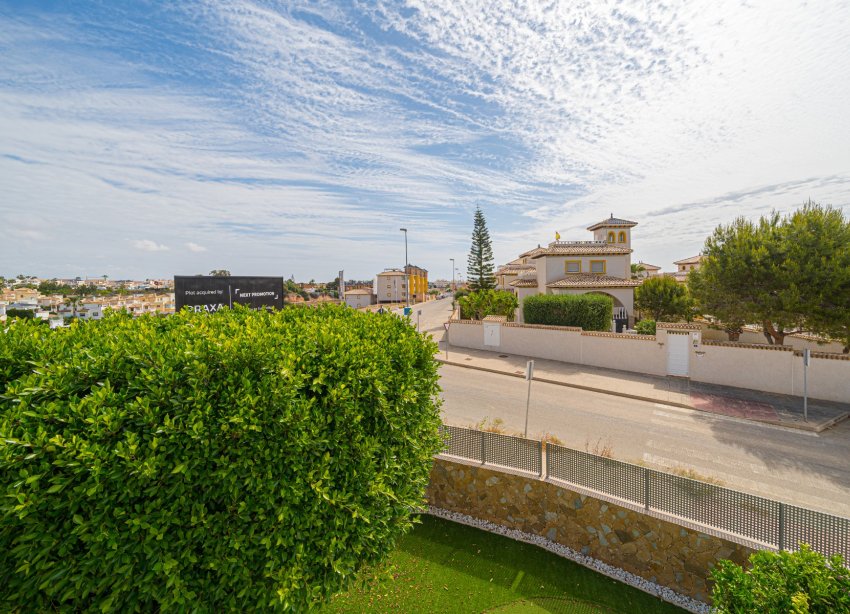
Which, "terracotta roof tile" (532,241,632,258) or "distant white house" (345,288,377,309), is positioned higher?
"terracotta roof tile" (532,241,632,258)

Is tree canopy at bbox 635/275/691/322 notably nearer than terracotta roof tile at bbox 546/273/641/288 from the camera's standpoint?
No

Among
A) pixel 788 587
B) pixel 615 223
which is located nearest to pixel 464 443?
pixel 788 587

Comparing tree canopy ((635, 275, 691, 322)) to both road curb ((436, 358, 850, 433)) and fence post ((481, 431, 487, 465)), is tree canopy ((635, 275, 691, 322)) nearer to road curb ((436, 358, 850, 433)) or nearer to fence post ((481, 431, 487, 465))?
road curb ((436, 358, 850, 433))

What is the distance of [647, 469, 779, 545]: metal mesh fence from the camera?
Result: 6.16 m

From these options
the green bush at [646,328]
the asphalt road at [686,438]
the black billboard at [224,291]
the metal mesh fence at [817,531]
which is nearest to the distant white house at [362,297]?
the black billboard at [224,291]

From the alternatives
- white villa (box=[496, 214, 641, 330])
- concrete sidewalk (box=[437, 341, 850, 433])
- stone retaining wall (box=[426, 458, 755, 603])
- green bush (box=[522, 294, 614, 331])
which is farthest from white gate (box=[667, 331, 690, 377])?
stone retaining wall (box=[426, 458, 755, 603])

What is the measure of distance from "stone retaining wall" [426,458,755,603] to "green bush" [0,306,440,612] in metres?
3.87

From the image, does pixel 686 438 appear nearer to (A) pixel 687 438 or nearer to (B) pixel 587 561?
(A) pixel 687 438

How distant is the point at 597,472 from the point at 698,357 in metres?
13.5

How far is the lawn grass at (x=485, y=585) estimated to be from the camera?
644 cm

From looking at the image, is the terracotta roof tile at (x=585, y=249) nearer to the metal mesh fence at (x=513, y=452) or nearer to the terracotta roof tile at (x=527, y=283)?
the terracotta roof tile at (x=527, y=283)

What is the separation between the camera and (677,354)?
711 inches

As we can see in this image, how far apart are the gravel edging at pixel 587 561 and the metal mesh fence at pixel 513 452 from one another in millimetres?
1463

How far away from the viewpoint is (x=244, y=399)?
13.6 feet
